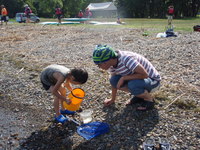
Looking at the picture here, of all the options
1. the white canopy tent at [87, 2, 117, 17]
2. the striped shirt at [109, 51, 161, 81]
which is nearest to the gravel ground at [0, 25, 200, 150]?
the striped shirt at [109, 51, 161, 81]

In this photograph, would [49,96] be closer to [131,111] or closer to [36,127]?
[36,127]

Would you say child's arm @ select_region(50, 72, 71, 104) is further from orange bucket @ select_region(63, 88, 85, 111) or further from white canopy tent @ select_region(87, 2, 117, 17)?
white canopy tent @ select_region(87, 2, 117, 17)

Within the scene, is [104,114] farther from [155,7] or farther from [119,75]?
[155,7]

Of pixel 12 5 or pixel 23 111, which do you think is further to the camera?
pixel 12 5

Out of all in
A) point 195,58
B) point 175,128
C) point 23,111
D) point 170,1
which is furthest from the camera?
point 170,1

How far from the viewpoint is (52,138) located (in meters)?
3.37

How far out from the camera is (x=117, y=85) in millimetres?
3605

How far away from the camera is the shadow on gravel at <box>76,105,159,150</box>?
310cm

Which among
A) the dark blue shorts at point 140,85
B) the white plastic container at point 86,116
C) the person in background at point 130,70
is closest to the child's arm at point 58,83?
the white plastic container at point 86,116

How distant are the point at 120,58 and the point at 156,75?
710 mm

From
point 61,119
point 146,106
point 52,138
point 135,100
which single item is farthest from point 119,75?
point 52,138

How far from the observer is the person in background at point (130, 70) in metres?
3.32

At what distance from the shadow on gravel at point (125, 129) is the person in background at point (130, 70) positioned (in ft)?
0.59

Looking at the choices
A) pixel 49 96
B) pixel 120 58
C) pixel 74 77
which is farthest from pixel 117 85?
pixel 49 96
